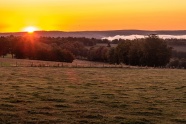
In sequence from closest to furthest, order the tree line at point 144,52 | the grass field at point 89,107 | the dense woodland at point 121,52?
the grass field at point 89,107 → the tree line at point 144,52 → the dense woodland at point 121,52

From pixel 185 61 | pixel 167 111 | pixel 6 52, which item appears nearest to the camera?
pixel 167 111

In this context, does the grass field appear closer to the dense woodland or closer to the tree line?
the tree line

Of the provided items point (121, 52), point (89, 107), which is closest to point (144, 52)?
point (121, 52)

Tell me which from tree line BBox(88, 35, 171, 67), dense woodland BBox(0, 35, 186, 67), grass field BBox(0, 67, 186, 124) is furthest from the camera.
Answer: dense woodland BBox(0, 35, 186, 67)

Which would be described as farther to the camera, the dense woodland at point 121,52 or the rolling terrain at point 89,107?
the dense woodland at point 121,52

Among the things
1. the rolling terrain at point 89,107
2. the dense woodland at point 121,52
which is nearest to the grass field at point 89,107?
the rolling terrain at point 89,107

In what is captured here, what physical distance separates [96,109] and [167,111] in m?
4.08

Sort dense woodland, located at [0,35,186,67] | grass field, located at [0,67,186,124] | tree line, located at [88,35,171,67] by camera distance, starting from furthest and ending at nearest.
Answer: dense woodland, located at [0,35,186,67], tree line, located at [88,35,171,67], grass field, located at [0,67,186,124]

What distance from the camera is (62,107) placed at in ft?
63.7

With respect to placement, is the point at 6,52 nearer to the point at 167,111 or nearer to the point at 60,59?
the point at 60,59

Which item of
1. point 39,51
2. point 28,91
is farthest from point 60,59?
point 28,91

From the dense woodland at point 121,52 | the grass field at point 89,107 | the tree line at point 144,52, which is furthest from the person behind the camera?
the dense woodland at point 121,52

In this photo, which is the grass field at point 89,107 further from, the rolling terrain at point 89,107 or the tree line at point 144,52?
the tree line at point 144,52

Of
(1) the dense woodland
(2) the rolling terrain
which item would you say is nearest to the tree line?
(1) the dense woodland
